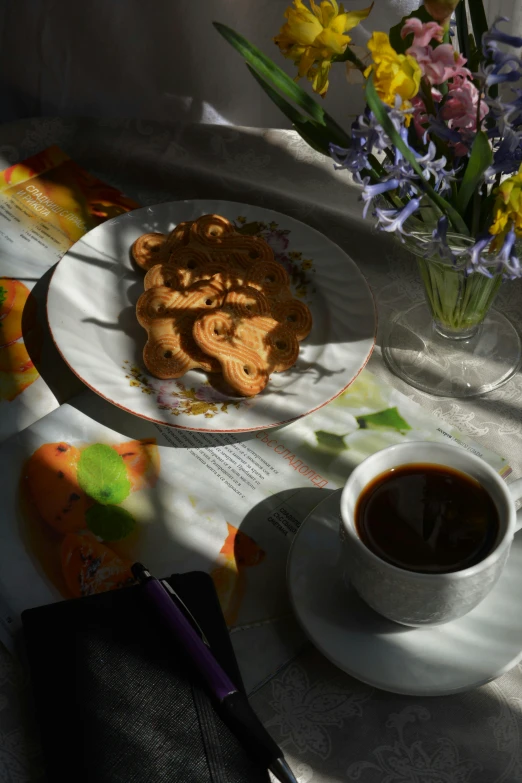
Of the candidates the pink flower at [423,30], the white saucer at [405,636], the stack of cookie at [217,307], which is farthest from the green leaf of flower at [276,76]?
the white saucer at [405,636]

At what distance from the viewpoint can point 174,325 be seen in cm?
76

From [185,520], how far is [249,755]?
215 mm

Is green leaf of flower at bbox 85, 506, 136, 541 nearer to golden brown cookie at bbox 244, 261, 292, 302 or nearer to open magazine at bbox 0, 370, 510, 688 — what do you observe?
open magazine at bbox 0, 370, 510, 688

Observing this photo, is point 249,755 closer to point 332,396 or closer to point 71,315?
point 332,396

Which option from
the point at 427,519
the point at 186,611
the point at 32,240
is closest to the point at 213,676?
the point at 186,611

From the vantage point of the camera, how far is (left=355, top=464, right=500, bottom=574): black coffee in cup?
0.52 meters

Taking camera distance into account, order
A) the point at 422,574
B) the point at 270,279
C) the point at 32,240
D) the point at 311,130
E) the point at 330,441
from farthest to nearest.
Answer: the point at 32,240, the point at 270,279, the point at 330,441, the point at 311,130, the point at 422,574

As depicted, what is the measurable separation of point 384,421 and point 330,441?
5 cm

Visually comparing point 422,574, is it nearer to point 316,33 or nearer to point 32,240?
point 316,33

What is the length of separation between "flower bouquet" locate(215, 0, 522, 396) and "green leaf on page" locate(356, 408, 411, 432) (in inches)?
4.9

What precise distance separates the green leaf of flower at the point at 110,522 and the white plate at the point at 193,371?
0.09m

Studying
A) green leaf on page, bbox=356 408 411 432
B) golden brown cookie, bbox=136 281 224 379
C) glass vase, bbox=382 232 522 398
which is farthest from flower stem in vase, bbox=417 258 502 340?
golden brown cookie, bbox=136 281 224 379

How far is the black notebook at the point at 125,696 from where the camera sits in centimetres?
49

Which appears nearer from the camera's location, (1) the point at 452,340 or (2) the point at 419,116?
(2) the point at 419,116
